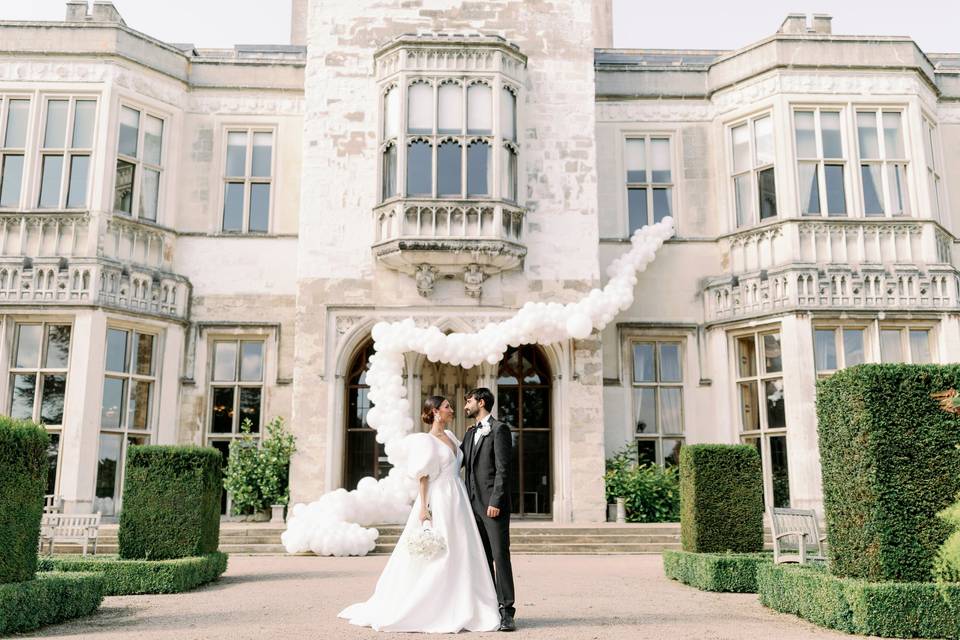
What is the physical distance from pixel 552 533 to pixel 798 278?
6.58 metres

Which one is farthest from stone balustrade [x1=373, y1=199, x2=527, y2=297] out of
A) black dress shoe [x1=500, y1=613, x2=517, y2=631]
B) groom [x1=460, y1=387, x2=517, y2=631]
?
black dress shoe [x1=500, y1=613, x2=517, y2=631]

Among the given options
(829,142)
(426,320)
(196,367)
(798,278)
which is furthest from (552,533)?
(829,142)

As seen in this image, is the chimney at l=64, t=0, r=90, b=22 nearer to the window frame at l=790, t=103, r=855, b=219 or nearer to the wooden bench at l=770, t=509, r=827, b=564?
the window frame at l=790, t=103, r=855, b=219

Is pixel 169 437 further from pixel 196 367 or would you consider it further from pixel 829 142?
pixel 829 142

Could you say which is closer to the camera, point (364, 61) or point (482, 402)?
point (482, 402)

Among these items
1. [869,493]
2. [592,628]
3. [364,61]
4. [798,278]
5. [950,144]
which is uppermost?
[364,61]

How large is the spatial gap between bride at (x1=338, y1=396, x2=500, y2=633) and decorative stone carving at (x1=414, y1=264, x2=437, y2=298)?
8.26 metres

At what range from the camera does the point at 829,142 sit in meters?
16.0

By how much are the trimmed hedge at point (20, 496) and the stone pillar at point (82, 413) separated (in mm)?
7715

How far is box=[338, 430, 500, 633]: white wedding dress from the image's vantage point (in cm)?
642

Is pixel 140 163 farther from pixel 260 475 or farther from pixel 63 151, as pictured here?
pixel 260 475

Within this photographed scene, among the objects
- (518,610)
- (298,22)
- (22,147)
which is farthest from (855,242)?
(22,147)

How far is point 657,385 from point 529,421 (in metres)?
2.68

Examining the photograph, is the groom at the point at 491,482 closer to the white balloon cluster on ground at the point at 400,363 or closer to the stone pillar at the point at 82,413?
the white balloon cluster on ground at the point at 400,363
